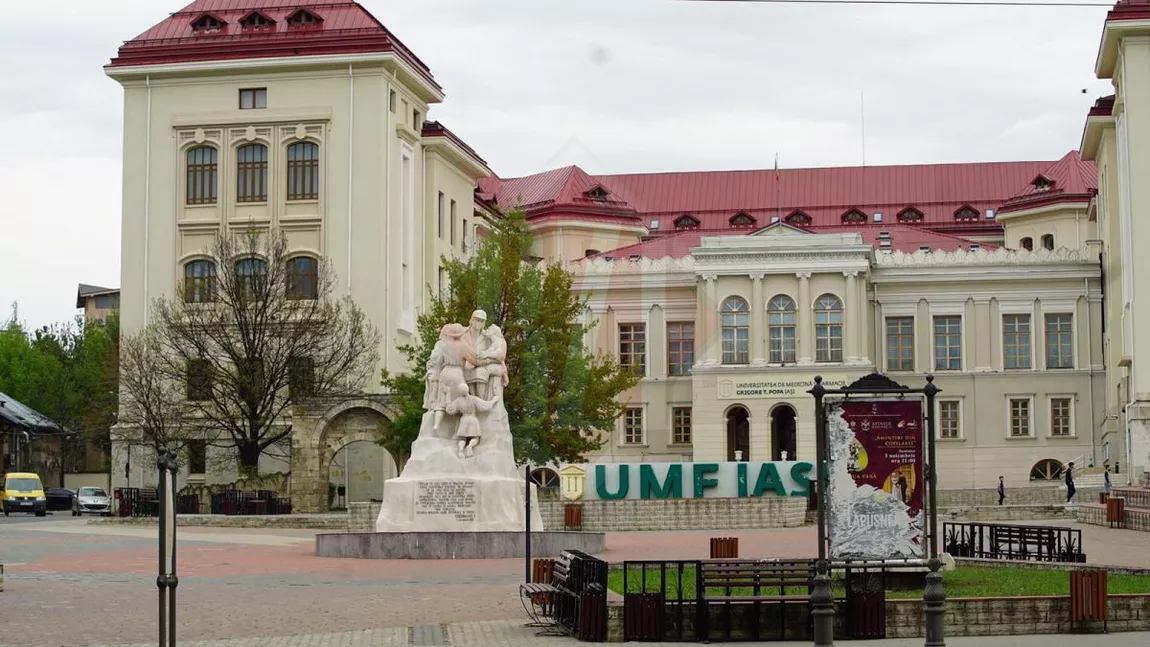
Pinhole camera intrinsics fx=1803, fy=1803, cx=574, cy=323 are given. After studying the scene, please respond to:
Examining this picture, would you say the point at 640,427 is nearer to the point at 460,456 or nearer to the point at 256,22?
the point at 256,22

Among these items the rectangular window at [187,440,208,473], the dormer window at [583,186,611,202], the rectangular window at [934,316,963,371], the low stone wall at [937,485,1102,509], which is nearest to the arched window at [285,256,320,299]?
the rectangular window at [187,440,208,473]

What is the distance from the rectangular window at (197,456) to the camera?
68.6m

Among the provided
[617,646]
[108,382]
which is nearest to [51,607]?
[617,646]

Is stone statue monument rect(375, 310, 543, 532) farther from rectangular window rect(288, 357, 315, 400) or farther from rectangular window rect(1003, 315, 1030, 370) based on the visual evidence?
rectangular window rect(1003, 315, 1030, 370)

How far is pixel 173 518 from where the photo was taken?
1479cm

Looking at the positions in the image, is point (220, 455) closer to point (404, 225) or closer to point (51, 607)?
point (404, 225)

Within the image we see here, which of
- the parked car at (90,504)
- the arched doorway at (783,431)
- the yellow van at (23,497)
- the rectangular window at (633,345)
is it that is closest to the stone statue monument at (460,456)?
the parked car at (90,504)

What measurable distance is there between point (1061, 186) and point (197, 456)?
5175 centimetres

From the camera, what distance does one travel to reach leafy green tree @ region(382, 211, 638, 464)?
59469mm

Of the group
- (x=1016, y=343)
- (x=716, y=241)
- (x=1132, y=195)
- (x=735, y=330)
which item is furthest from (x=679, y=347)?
(x=1132, y=195)

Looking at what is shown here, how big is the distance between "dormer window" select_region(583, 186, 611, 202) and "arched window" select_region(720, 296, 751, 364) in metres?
21.0

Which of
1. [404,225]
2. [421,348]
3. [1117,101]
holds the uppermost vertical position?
[1117,101]

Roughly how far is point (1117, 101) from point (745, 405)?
22.2 meters

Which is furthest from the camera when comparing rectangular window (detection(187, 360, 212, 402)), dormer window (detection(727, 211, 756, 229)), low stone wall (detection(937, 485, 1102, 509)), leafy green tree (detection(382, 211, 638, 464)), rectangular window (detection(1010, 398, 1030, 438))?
dormer window (detection(727, 211, 756, 229))
